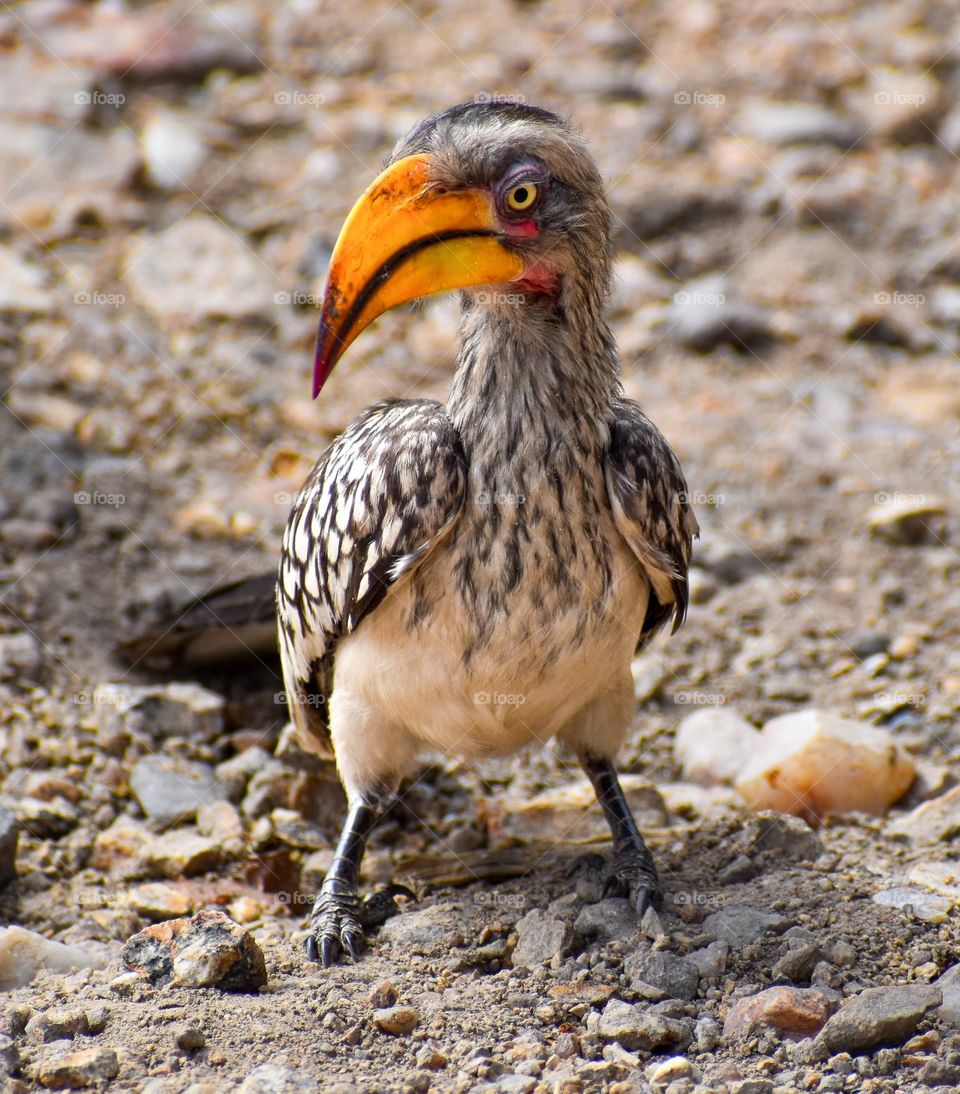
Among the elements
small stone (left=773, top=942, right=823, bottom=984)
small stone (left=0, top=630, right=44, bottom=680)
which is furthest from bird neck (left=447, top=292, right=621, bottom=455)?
small stone (left=0, top=630, right=44, bottom=680)

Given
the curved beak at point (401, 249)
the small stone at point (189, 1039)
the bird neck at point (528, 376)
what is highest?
the curved beak at point (401, 249)

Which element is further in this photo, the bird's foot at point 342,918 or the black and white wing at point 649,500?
the bird's foot at point 342,918

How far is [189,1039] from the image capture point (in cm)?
374

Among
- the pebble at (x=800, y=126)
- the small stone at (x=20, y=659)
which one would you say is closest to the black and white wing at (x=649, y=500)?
the small stone at (x=20, y=659)

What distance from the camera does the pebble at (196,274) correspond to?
8.27 meters

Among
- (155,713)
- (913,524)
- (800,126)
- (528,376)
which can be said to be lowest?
(155,713)

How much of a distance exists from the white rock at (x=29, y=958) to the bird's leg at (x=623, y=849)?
5.60 feet

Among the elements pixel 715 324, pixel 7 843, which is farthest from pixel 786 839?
pixel 715 324

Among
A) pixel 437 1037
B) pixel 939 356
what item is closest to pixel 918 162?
pixel 939 356

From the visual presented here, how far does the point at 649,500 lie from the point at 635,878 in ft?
4.26

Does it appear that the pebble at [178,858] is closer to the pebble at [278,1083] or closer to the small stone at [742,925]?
the pebble at [278,1083]

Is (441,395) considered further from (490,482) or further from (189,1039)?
(189,1039)

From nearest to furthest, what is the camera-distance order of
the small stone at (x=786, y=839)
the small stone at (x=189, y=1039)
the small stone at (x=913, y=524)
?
1. the small stone at (x=189, y=1039)
2. the small stone at (x=786, y=839)
3. the small stone at (x=913, y=524)

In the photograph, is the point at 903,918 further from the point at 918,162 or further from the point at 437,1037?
the point at 918,162
